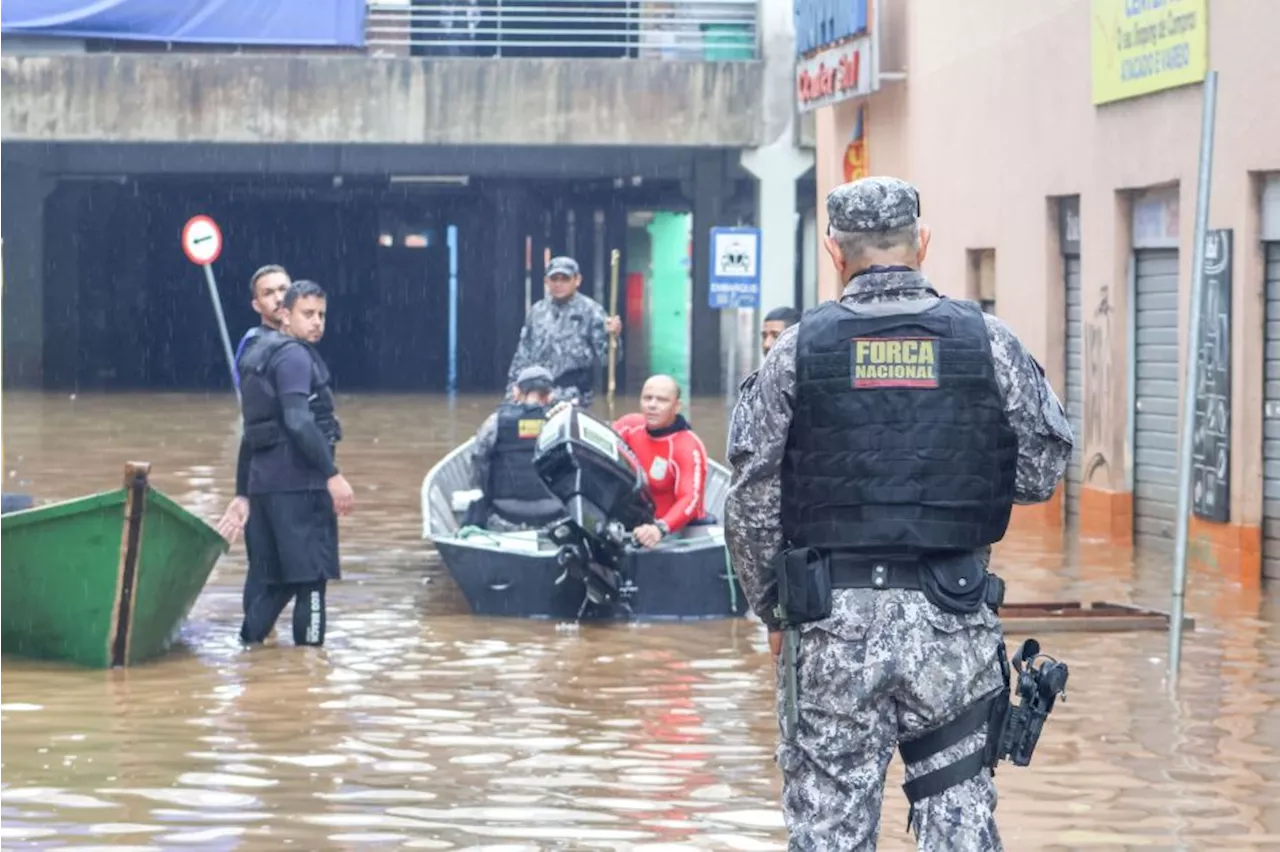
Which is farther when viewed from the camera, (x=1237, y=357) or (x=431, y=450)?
(x=431, y=450)

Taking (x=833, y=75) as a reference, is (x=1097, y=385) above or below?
below

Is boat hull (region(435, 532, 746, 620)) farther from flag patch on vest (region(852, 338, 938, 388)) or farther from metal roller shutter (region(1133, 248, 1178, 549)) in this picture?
flag patch on vest (region(852, 338, 938, 388))

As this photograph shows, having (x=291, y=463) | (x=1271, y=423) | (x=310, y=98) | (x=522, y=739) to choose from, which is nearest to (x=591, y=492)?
(x=291, y=463)

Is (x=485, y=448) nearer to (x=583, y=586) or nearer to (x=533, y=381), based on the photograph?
(x=533, y=381)

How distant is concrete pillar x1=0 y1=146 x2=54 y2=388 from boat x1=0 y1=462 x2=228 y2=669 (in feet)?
91.1

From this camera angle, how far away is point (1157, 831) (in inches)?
289

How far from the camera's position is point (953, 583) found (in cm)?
513

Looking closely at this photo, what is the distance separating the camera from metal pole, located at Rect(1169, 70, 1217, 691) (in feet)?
30.7

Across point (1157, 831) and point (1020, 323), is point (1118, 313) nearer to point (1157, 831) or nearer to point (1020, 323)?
point (1020, 323)

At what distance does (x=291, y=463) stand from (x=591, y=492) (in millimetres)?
1754


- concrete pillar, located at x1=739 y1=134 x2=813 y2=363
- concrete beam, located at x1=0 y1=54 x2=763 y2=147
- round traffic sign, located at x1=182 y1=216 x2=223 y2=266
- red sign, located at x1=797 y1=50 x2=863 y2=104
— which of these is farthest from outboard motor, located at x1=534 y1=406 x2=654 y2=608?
concrete pillar, located at x1=739 y1=134 x2=813 y2=363

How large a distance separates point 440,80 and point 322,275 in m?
13.1

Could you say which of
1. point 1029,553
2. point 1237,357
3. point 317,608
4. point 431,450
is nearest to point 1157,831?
point 317,608

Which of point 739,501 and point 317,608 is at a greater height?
point 739,501
